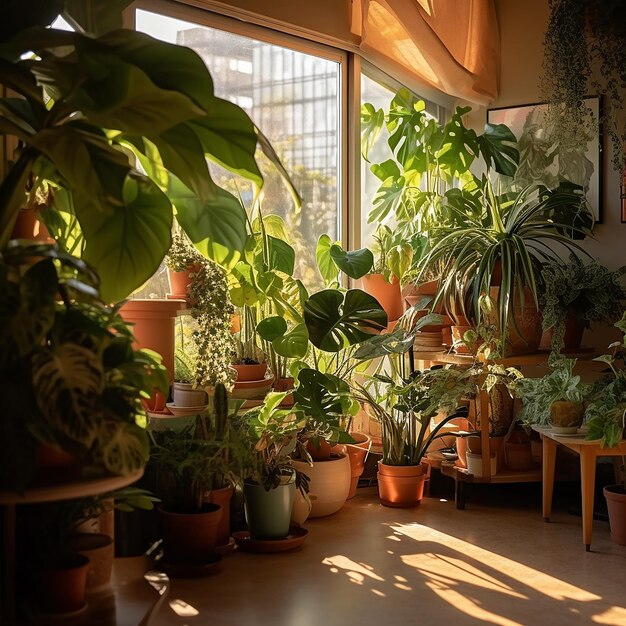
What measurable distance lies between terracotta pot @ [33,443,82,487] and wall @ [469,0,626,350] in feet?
11.7

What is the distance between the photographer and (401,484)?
4.23m

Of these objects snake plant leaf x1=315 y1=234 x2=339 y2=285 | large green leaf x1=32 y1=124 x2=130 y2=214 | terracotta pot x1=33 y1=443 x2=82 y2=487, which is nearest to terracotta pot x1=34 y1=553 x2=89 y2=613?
terracotta pot x1=33 y1=443 x2=82 y2=487

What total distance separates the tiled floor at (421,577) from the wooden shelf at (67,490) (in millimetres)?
1249

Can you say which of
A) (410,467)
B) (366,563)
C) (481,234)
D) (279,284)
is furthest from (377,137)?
(366,563)

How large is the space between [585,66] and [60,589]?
147 inches

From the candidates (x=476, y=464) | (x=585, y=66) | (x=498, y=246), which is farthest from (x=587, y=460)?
(x=585, y=66)

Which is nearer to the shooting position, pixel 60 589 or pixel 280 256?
pixel 60 589

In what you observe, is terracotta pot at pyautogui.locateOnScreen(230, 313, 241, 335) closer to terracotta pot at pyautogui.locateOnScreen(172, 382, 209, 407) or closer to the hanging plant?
terracotta pot at pyautogui.locateOnScreen(172, 382, 209, 407)

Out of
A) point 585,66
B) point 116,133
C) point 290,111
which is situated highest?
point 585,66

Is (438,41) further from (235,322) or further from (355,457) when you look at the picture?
(355,457)

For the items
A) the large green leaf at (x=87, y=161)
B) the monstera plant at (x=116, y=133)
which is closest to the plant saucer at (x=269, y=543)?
the monstera plant at (x=116, y=133)

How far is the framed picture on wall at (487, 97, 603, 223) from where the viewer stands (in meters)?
4.71

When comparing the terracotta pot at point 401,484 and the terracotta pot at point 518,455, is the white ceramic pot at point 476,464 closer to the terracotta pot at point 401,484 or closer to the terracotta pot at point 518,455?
the terracotta pot at point 518,455

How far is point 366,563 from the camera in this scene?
3414mm
